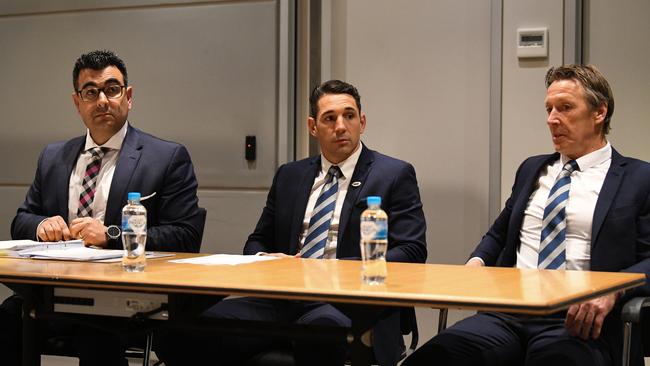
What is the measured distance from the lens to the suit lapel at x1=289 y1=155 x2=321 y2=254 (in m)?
3.47

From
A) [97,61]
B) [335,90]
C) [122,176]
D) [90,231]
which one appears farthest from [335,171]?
[97,61]

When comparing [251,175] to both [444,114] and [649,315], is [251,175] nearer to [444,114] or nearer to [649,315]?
[444,114]

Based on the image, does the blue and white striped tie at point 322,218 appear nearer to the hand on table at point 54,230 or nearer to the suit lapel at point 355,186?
the suit lapel at point 355,186

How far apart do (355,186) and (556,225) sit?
0.81 m

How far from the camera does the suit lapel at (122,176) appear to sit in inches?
140

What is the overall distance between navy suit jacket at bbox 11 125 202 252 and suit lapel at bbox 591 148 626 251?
5.27 ft

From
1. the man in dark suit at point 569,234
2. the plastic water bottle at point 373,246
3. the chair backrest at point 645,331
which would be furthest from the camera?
the chair backrest at point 645,331

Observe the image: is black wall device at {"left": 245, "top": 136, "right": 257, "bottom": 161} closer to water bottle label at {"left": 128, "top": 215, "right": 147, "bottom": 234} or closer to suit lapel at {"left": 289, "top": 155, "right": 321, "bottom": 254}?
suit lapel at {"left": 289, "top": 155, "right": 321, "bottom": 254}

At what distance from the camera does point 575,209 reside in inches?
120

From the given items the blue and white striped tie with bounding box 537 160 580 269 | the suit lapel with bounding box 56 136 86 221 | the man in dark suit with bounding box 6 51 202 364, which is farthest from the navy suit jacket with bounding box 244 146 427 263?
the suit lapel with bounding box 56 136 86 221

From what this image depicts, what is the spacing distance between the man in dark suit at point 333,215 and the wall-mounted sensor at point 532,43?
1.14 meters

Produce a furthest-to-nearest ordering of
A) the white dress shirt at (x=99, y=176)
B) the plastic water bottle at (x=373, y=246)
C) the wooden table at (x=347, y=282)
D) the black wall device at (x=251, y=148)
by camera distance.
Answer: the black wall device at (x=251, y=148)
the white dress shirt at (x=99, y=176)
the plastic water bottle at (x=373, y=246)
the wooden table at (x=347, y=282)

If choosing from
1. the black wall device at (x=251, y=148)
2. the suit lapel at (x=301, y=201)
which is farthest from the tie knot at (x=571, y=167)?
the black wall device at (x=251, y=148)

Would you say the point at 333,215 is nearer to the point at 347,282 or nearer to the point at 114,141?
the point at 114,141
